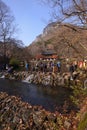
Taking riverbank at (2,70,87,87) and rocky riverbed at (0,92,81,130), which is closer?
rocky riverbed at (0,92,81,130)

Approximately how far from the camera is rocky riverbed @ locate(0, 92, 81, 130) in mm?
12898

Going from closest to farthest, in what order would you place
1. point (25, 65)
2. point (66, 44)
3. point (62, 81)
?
point (66, 44) → point (62, 81) → point (25, 65)

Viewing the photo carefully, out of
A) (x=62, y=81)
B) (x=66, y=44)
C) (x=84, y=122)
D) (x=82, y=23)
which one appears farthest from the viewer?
(x=62, y=81)

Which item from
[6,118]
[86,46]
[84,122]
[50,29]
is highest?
[50,29]

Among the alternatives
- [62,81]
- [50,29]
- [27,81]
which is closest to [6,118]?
[50,29]

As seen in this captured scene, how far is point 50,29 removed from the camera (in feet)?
65.6

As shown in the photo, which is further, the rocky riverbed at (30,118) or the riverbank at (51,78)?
the riverbank at (51,78)

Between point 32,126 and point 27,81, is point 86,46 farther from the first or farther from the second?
point 27,81

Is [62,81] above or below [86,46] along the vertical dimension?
below

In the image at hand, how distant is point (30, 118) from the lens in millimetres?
14695

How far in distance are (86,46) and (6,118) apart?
7273 millimetres

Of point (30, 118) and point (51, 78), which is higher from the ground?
point (51, 78)

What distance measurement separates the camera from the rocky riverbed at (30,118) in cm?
1290

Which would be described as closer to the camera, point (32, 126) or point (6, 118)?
point (32, 126)
